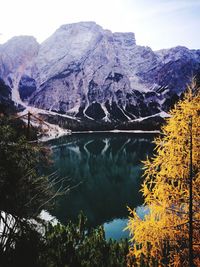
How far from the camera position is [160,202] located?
15.9 m

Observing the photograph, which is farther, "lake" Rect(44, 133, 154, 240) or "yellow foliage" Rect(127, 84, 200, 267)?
"lake" Rect(44, 133, 154, 240)

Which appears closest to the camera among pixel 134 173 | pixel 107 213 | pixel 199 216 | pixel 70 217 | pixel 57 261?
pixel 199 216

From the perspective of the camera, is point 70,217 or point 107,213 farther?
point 107,213

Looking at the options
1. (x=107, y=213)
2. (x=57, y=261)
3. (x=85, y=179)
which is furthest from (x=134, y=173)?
(x=57, y=261)

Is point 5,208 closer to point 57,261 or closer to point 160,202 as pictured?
point 57,261

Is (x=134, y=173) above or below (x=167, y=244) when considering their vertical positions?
above

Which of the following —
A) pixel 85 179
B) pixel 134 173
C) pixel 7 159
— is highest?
pixel 134 173

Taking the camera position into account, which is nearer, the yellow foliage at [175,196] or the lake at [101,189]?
the yellow foliage at [175,196]

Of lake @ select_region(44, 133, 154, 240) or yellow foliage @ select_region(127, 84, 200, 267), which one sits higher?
lake @ select_region(44, 133, 154, 240)

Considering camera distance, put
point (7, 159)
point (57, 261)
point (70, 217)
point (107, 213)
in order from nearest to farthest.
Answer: point (7, 159) → point (57, 261) → point (70, 217) → point (107, 213)

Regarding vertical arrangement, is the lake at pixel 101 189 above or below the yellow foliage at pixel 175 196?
above

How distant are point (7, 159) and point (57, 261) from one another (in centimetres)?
644

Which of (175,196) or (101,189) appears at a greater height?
A: (101,189)

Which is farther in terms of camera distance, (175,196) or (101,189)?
(101,189)
